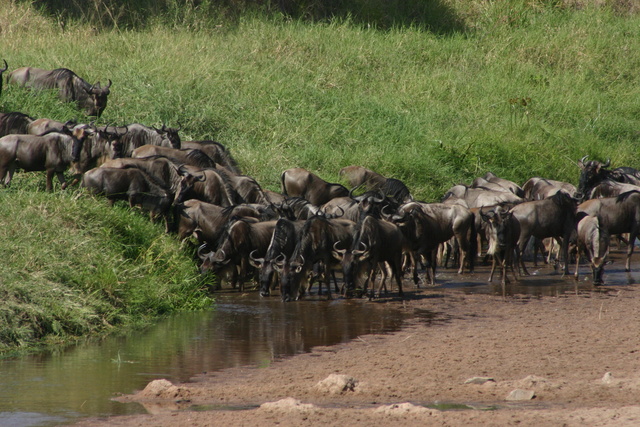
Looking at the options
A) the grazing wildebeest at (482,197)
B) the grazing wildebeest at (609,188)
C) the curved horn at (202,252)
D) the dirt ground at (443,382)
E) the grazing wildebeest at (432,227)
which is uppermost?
the grazing wildebeest at (609,188)

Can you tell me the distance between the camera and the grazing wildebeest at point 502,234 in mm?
13891

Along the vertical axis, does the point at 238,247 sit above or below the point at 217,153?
below

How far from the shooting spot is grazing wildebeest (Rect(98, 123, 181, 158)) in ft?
53.9

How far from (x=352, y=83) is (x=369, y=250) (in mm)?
12333

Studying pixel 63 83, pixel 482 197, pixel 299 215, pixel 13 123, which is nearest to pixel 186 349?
pixel 299 215

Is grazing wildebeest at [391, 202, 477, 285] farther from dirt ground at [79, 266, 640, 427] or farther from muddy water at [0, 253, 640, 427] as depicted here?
dirt ground at [79, 266, 640, 427]

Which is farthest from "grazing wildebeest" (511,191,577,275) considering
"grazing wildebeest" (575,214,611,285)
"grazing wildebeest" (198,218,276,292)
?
"grazing wildebeest" (198,218,276,292)

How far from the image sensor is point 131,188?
43.8ft

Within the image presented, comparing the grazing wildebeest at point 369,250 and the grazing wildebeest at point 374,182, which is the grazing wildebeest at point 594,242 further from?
the grazing wildebeest at point 374,182

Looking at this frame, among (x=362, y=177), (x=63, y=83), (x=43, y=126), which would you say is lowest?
(x=362, y=177)

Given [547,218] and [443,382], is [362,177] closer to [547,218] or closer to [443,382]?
[547,218]

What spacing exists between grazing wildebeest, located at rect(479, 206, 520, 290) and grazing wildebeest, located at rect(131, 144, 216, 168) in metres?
4.88

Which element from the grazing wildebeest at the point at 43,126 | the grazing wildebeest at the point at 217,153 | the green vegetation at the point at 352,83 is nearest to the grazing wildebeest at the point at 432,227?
the green vegetation at the point at 352,83

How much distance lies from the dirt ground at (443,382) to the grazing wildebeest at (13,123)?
815 cm
